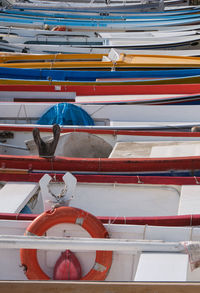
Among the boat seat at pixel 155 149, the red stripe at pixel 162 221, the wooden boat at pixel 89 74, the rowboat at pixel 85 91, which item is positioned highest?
the wooden boat at pixel 89 74

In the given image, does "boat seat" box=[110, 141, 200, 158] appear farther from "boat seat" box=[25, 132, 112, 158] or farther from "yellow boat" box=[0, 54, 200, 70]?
"yellow boat" box=[0, 54, 200, 70]

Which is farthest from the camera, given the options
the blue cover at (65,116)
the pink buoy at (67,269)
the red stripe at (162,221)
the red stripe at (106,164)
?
the blue cover at (65,116)

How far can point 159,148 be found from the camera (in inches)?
231

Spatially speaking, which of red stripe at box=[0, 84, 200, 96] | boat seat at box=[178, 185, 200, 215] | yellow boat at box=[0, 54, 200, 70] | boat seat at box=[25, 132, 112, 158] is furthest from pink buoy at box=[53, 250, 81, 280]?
yellow boat at box=[0, 54, 200, 70]

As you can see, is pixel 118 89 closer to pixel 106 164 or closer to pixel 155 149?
pixel 155 149

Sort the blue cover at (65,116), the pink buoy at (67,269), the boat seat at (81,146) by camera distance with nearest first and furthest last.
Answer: the pink buoy at (67,269), the boat seat at (81,146), the blue cover at (65,116)

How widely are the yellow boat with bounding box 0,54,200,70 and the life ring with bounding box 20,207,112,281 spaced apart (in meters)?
5.96

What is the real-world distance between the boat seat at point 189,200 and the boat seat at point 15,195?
157 centimetres

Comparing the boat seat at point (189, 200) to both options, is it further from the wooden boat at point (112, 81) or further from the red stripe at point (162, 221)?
the wooden boat at point (112, 81)

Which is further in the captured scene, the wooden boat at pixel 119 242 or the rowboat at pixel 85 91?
the rowboat at pixel 85 91

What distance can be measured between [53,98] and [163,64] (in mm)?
2579

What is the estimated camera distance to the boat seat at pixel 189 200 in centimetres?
441

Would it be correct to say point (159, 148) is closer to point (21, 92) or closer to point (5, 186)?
point (5, 186)

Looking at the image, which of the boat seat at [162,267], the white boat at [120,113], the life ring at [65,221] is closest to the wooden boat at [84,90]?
the white boat at [120,113]
